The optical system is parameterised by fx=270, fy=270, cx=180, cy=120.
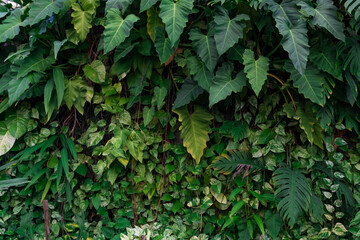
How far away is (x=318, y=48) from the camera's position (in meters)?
1.67

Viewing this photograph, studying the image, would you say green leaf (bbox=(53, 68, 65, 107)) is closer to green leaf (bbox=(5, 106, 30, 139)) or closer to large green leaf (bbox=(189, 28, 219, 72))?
green leaf (bbox=(5, 106, 30, 139))

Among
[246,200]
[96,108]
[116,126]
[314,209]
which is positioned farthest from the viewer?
[96,108]

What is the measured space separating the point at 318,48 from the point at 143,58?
113 centimetres

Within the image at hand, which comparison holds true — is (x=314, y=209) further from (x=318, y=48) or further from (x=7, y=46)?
(x=7, y=46)

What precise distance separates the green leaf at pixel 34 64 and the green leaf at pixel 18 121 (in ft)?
1.22

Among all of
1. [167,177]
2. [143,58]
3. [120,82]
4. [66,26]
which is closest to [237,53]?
[143,58]

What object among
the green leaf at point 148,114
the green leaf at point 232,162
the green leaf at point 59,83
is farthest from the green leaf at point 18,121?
the green leaf at point 232,162

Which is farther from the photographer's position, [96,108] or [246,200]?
[96,108]

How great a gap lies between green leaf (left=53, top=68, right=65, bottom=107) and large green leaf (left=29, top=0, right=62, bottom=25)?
Result: 1.10ft

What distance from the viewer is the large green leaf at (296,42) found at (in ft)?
4.63

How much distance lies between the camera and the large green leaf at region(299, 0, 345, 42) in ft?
4.85

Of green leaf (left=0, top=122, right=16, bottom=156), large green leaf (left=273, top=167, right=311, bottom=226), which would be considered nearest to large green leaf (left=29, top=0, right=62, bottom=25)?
green leaf (left=0, top=122, right=16, bottom=156)

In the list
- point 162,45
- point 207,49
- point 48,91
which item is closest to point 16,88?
point 48,91

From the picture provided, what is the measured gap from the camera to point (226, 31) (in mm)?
1546
